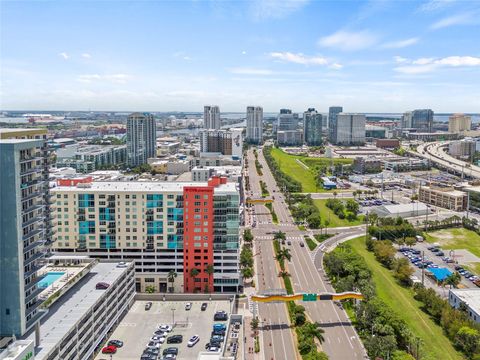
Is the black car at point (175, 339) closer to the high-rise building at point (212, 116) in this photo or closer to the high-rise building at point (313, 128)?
the high-rise building at point (212, 116)

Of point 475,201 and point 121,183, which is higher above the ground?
point 121,183

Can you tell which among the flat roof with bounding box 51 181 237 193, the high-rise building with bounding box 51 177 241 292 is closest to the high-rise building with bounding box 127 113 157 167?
the flat roof with bounding box 51 181 237 193

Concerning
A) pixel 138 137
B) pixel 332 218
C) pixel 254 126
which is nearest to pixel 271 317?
pixel 332 218

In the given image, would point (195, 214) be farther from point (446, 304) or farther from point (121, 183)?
point (446, 304)

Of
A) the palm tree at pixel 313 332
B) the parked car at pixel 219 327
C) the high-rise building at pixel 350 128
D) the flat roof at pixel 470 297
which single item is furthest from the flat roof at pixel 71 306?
the high-rise building at pixel 350 128

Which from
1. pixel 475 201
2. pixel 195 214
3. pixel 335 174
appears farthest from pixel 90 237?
pixel 335 174

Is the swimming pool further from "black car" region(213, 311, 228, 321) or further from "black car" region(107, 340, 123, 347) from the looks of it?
"black car" region(213, 311, 228, 321)
